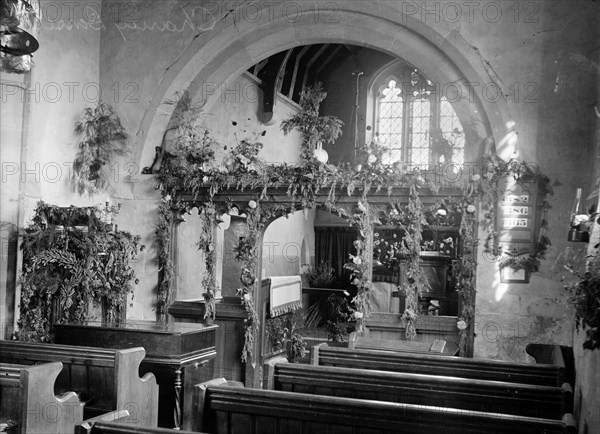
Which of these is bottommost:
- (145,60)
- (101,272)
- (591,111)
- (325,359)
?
(325,359)

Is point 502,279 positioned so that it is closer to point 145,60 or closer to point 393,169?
point 393,169

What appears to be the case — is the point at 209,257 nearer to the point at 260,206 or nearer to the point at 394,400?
the point at 260,206

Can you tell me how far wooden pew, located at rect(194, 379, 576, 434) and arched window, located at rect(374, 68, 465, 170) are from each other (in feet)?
32.3

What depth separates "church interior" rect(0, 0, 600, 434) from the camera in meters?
4.63

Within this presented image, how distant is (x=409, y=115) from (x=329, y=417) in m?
10.6

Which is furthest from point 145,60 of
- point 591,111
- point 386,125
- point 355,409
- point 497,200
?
point 386,125

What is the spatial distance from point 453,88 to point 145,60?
143 inches

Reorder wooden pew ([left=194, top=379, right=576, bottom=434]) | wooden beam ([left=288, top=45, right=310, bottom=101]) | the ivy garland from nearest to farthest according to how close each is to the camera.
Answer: wooden pew ([left=194, top=379, right=576, bottom=434]), the ivy garland, wooden beam ([left=288, top=45, right=310, bottom=101])

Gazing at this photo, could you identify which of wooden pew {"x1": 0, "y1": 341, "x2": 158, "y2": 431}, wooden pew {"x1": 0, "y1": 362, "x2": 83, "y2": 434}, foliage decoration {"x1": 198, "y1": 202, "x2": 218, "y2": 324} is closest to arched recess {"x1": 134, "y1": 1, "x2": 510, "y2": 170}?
foliage decoration {"x1": 198, "y1": 202, "x2": 218, "y2": 324}

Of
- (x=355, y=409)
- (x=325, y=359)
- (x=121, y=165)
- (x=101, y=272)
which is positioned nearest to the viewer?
(x=355, y=409)

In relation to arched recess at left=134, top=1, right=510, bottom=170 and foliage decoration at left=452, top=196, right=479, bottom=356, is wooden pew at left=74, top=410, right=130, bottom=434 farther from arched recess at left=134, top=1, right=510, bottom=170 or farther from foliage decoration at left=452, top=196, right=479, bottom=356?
arched recess at left=134, top=1, right=510, bottom=170

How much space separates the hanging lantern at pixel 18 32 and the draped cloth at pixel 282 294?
4.75 m

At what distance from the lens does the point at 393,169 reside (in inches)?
260

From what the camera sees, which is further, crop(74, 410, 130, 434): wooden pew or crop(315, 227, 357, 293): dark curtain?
crop(315, 227, 357, 293): dark curtain
